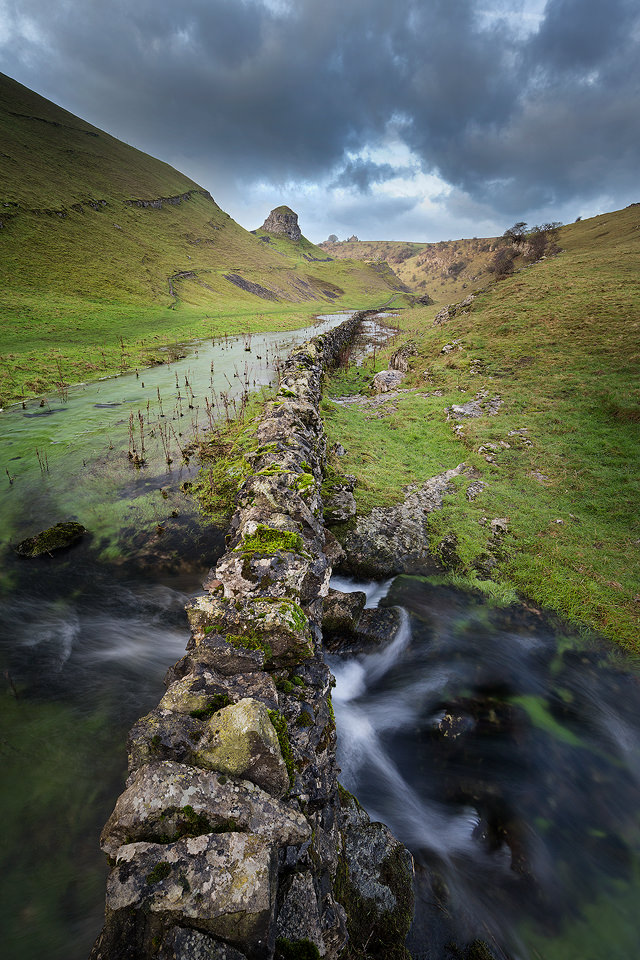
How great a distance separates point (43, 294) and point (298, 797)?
5341cm

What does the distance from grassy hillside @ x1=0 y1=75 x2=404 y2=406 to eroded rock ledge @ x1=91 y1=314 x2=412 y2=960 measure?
67.3 ft

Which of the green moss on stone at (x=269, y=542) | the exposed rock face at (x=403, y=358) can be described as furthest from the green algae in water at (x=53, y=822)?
the exposed rock face at (x=403, y=358)

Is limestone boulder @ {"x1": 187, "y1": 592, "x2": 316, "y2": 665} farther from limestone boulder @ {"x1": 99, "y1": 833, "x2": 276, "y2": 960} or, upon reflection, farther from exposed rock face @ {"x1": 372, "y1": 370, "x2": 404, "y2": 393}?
exposed rock face @ {"x1": 372, "y1": 370, "x2": 404, "y2": 393}

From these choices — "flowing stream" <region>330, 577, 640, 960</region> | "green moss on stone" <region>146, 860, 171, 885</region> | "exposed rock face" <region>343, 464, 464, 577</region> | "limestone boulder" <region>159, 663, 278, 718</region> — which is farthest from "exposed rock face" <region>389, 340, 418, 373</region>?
"green moss on stone" <region>146, 860, 171, 885</region>

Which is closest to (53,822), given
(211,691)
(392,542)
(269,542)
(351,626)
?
(211,691)

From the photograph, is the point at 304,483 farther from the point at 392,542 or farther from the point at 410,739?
the point at 410,739

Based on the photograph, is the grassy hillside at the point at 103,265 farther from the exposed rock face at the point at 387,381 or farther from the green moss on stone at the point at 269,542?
the green moss on stone at the point at 269,542

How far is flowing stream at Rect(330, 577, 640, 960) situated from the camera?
4527 mm

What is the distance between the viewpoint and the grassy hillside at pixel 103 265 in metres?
29.4

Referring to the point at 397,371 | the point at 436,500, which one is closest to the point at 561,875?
the point at 436,500

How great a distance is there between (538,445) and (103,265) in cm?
7000

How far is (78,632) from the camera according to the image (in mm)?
7379

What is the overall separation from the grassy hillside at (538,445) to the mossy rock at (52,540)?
7.90m

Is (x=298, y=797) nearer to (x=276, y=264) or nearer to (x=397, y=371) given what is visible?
(x=397, y=371)
